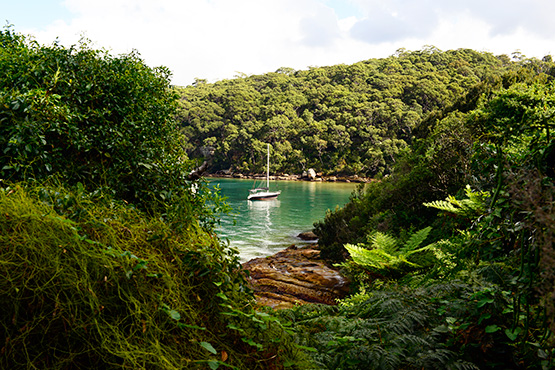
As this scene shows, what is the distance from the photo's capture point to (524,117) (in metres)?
1.65

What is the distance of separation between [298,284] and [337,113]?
217 ft

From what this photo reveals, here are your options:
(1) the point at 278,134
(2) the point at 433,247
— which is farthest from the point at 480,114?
(1) the point at 278,134

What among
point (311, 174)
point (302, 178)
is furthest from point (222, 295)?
point (302, 178)

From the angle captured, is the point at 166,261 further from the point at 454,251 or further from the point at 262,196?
the point at 262,196

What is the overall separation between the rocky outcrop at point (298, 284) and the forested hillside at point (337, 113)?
4941cm

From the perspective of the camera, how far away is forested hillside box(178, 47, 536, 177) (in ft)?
213

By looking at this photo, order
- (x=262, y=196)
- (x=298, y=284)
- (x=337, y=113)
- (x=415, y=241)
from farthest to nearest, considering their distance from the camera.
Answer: (x=337, y=113), (x=262, y=196), (x=298, y=284), (x=415, y=241)

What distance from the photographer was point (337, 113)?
71562 millimetres

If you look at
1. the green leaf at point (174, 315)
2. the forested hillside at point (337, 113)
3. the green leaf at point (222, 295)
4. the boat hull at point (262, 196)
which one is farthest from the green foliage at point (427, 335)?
the forested hillside at point (337, 113)

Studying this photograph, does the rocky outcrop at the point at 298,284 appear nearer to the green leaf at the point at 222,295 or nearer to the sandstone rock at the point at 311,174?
the green leaf at the point at 222,295

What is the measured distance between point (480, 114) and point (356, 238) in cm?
976

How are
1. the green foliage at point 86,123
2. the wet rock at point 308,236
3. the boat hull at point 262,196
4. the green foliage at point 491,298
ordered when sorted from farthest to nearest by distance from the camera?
the boat hull at point 262,196, the wet rock at point 308,236, the green foliage at point 86,123, the green foliage at point 491,298

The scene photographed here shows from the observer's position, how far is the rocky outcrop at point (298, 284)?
7.58 meters

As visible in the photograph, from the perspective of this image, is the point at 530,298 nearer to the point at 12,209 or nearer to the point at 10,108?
the point at 12,209
